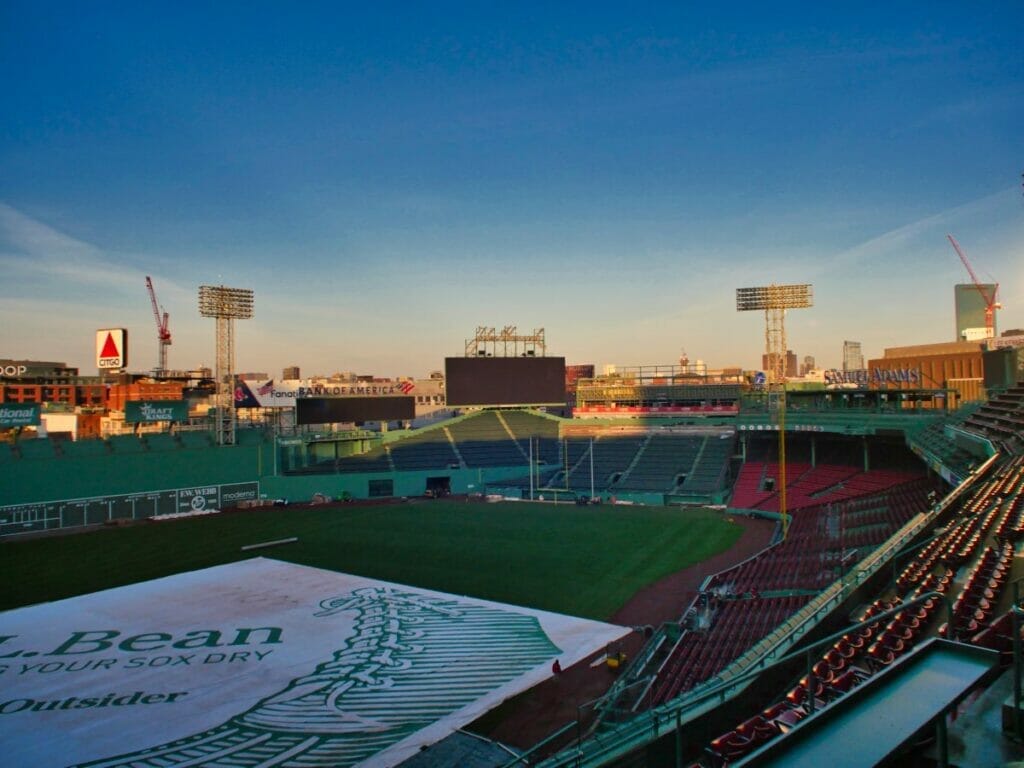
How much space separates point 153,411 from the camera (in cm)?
4284

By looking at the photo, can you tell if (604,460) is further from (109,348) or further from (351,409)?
(109,348)

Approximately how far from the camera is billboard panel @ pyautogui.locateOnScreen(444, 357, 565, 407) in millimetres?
55469

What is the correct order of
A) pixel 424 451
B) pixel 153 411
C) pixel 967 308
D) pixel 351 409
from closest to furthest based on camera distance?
1. pixel 153 411
2. pixel 351 409
3. pixel 424 451
4. pixel 967 308

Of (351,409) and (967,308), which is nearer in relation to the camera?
(351,409)

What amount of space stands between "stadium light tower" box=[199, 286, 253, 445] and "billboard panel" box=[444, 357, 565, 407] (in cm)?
1650

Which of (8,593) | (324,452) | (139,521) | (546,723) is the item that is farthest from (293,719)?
(324,452)

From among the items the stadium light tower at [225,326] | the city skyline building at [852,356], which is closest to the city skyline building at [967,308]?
the city skyline building at [852,356]

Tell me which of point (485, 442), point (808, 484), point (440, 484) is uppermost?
point (485, 442)

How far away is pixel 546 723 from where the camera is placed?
44.5 ft

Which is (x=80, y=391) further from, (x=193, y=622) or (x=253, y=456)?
(x=193, y=622)

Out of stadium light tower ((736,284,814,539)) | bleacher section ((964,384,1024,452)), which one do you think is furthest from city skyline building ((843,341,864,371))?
bleacher section ((964,384,1024,452))

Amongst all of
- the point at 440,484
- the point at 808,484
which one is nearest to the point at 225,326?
the point at 440,484

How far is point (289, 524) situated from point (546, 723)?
26.8m

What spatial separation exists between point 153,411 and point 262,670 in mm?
32017
